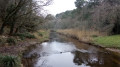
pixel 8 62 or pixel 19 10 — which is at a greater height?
pixel 19 10

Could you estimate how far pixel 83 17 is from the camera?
97.6ft

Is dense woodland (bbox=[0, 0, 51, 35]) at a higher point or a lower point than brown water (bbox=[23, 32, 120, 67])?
higher

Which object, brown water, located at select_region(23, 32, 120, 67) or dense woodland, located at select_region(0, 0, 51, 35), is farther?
dense woodland, located at select_region(0, 0, 51, 35)

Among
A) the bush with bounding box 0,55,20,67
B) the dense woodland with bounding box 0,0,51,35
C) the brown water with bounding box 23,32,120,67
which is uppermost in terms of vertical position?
the dense woodland with bounding box 0,0,51,35

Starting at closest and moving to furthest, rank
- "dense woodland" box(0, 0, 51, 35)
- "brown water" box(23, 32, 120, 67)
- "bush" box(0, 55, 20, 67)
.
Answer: "bush" box(0, 55, 20, 67) → "brown water" box(23, 32, 120, 67) → "dense woodland" box(0, 0, 51, 35)

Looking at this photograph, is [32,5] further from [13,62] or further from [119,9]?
[119,9]

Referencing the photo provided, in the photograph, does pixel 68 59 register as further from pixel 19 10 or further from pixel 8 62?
pixel 19 10

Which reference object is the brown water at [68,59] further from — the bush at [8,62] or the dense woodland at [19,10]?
the dense woodland at [19,10]

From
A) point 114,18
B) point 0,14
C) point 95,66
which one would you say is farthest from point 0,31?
point 114,18

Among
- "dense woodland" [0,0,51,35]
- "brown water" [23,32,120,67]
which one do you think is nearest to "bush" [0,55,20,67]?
"brown water" [23,32,120,67]

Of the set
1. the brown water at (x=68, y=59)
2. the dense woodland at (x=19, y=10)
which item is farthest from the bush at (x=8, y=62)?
the dense woodland at (x=19, y=10)

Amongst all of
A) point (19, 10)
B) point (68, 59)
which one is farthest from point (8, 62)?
point (19, 10)

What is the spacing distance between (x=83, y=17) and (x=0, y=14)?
22.3 meters

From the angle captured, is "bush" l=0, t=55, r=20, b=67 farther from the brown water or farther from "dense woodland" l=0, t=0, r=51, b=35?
"dense woodland" l=0, t=0, r=51, b=35
